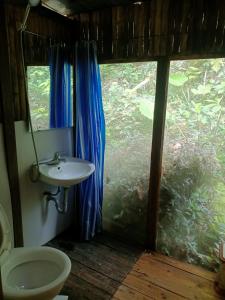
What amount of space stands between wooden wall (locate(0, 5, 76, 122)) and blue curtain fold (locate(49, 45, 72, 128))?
0.11 metres

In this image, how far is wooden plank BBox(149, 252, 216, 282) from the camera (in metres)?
2.09

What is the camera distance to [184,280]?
2.03 m

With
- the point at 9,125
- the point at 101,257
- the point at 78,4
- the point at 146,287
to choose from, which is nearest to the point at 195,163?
the point at 146,287

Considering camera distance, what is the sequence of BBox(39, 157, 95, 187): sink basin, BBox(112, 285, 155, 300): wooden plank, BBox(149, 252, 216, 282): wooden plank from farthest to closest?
BBox(149, 252, 216, 282): wooden plank < BBox(39, 157, 95, 187): sink basin < BBox(112, 285, 155, 300): wooden plank

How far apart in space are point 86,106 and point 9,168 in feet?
2.94

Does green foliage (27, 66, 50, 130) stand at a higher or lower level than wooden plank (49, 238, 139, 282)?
higher

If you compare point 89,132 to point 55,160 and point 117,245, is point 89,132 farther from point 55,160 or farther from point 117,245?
point 117,245

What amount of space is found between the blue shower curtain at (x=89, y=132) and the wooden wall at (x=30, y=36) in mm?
257

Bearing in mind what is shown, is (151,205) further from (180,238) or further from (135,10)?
(135,10)

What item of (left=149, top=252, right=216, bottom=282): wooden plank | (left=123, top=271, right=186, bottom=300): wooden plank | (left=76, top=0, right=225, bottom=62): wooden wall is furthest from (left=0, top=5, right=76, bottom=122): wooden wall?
(left=149, top=252, right=216, bottom=282): wooden plank

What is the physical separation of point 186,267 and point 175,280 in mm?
215

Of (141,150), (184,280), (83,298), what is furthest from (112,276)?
(141,150)

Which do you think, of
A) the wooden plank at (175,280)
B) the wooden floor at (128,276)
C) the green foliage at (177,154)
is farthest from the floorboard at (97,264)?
the green foliage at (177,154)

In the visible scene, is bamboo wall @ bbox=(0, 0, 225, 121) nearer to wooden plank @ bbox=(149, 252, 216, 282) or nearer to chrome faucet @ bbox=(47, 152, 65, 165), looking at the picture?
chrome faucet @ bbox=(47, 152, 65, 165)
